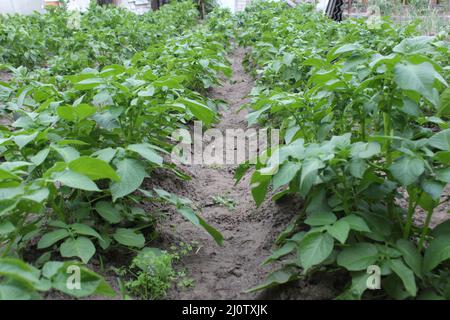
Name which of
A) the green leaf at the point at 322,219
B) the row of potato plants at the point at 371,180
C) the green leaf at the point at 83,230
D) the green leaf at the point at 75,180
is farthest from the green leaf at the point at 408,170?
the green leaf at the point at 83,230

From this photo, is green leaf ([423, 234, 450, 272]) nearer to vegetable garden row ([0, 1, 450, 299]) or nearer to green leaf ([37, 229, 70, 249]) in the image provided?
vegetable garden row ([0, 1, 450, 299])

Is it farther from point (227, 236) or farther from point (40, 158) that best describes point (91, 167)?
point (227, 236)

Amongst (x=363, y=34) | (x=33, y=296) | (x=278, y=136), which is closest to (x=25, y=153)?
(x=33, y=296)

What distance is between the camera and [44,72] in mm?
4012

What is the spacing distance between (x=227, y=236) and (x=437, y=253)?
3.81 ft

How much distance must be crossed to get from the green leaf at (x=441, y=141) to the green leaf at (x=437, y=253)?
0.29 meters

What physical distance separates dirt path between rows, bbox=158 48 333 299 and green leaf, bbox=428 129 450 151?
63cm

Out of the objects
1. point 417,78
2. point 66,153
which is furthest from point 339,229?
point 66,153

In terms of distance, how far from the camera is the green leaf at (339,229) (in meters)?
1.54

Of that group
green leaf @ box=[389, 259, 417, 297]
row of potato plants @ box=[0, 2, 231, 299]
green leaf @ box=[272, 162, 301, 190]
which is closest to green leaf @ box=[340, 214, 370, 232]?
green leaf @ box=[389, 259, 417, 297]

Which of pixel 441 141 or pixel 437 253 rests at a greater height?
pixel 441 141

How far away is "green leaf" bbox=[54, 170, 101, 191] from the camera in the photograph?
60.1 inches

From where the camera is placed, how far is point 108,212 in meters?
1.99
